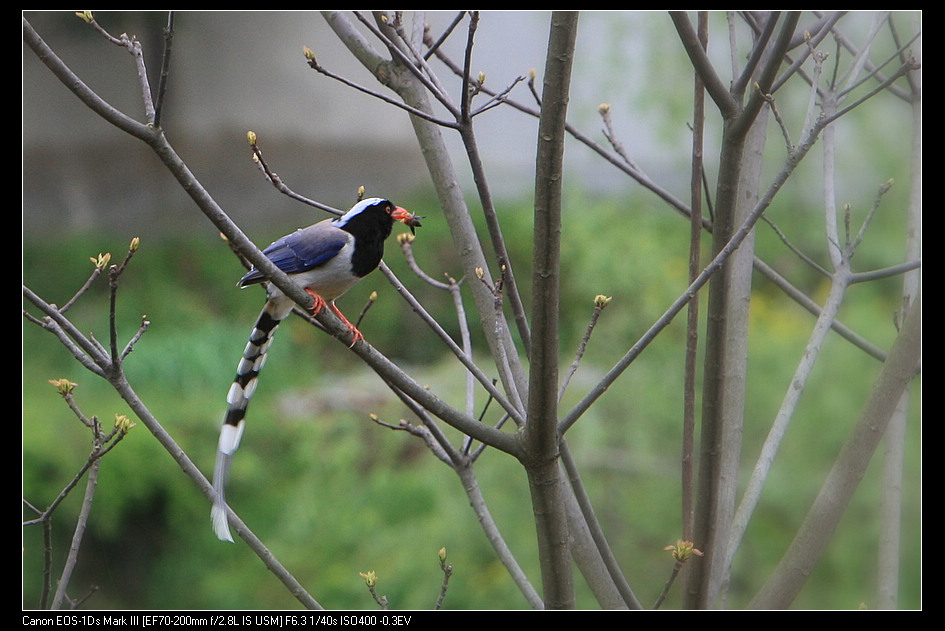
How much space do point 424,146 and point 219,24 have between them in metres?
4.52

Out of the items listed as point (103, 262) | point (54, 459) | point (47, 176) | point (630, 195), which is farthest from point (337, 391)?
point (103, 262)

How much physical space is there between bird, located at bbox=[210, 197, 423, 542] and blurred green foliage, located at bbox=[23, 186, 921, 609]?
1.38 m

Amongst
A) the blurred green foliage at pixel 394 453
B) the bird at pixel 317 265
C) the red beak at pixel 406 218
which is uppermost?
the red beak at pixel 406 218

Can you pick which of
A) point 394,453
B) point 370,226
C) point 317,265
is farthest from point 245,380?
point 394,453

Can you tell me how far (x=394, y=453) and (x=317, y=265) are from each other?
2.06m

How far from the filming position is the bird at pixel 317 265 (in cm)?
193

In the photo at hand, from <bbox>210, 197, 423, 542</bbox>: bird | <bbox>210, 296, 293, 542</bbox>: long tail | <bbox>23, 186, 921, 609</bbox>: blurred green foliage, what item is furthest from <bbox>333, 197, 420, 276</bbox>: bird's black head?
<bbox>23, 186, 921, 609</bbox>: blurred green foliage

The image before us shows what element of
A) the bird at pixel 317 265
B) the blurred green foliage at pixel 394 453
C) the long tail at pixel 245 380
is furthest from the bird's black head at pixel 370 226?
the blurred green foliage at pixel 394 453

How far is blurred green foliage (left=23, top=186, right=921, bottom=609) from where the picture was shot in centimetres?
315

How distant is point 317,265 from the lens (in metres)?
2.11

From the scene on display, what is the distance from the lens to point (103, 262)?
1.41m

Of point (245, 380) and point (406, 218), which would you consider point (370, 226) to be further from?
point (245, 380)

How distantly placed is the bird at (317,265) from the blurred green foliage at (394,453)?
4.52 ft

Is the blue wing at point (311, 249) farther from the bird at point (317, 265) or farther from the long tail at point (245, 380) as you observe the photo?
the long tail at point (245, 380)
